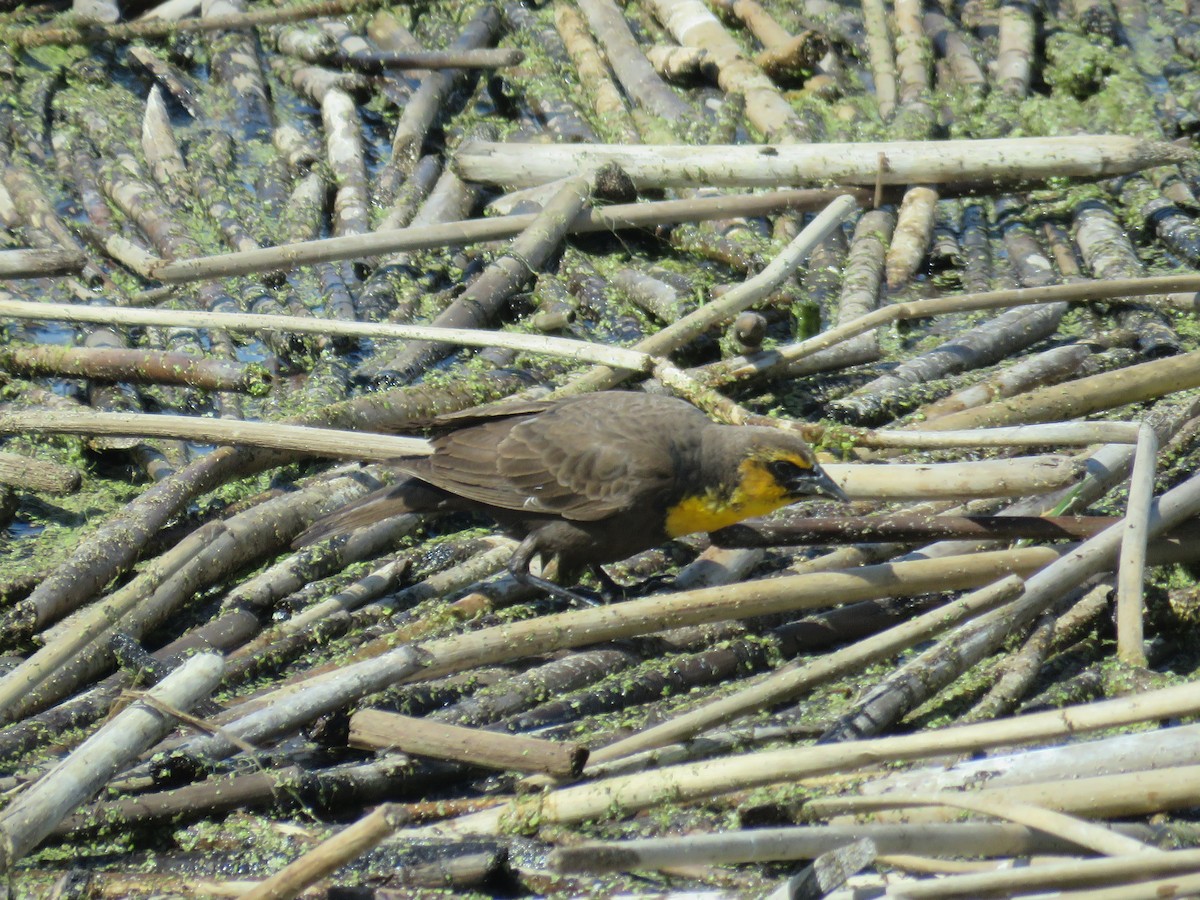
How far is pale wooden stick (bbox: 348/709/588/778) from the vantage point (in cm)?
382

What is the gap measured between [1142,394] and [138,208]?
579cm

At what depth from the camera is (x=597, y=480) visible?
5.59 meters

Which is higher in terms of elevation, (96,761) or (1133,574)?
(96,761)

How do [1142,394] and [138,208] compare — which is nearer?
[1142,394]

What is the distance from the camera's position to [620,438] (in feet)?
18.4

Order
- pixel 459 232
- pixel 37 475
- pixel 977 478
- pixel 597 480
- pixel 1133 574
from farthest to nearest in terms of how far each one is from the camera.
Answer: pixel 459 232 → pixel 37 475 → pixel 597 480 → pixel 977 478 → pixel 1133 574

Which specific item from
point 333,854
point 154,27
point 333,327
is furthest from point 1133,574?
point 154,27

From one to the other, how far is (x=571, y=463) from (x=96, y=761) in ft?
8.31

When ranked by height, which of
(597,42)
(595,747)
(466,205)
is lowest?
(595,747)

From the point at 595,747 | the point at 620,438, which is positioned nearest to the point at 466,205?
the point at 620,438

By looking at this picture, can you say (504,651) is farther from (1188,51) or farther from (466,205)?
(1188,51)

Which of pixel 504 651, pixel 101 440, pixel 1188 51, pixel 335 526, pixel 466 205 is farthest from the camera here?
pixel 1188 51

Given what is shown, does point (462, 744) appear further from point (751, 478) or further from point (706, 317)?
point (706, 317)

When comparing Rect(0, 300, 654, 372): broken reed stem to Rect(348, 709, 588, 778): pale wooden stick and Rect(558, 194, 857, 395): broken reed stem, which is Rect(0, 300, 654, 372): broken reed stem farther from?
Rect(348, 709, 588, 778): pale wooden stick
